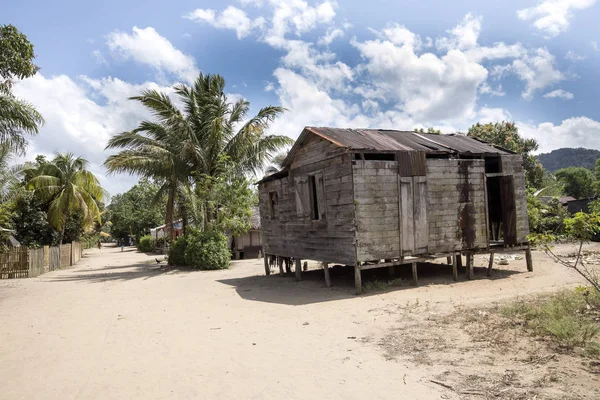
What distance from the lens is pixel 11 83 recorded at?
11.8 metres

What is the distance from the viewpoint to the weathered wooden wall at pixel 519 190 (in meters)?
12.8

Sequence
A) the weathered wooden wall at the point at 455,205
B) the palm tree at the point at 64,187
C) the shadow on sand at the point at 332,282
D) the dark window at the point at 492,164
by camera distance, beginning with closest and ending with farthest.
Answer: the shadow on sand at the point at 332,282
the weathered wooden wall at the point at 455,205
the dark window at the point at 492,164
the palm tree at the point at 64,187

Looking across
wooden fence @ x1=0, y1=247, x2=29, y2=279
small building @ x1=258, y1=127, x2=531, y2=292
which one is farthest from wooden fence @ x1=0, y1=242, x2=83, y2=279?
small building @ x1=258, y1=127, x2=531, y2=292

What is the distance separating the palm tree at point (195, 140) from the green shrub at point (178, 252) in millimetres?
2886

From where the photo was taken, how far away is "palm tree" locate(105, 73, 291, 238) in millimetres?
19016

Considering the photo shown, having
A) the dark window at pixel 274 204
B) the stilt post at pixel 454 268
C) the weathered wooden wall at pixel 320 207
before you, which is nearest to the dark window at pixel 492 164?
the stilt post at pixel 454 268

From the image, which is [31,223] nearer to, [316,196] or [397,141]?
[316,196]

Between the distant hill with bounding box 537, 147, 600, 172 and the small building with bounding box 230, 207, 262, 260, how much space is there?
129912mm

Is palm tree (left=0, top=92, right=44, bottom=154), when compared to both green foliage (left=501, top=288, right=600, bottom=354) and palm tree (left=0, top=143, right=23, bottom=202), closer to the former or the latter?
palm tree (left=0, top=143, right=23, bottom=202)

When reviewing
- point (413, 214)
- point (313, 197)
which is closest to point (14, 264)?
point (313, 197)

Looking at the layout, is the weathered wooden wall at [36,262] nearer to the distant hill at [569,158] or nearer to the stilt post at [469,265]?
the stilt post at [469,265]

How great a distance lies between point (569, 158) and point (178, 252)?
161270mm

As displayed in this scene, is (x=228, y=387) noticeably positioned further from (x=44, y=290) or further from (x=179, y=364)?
(x=44, y=290)

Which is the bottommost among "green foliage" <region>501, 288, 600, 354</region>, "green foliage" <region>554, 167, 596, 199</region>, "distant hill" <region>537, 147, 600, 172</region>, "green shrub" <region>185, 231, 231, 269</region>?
"green foliage" <region>501, 288, 600, 354</region>
